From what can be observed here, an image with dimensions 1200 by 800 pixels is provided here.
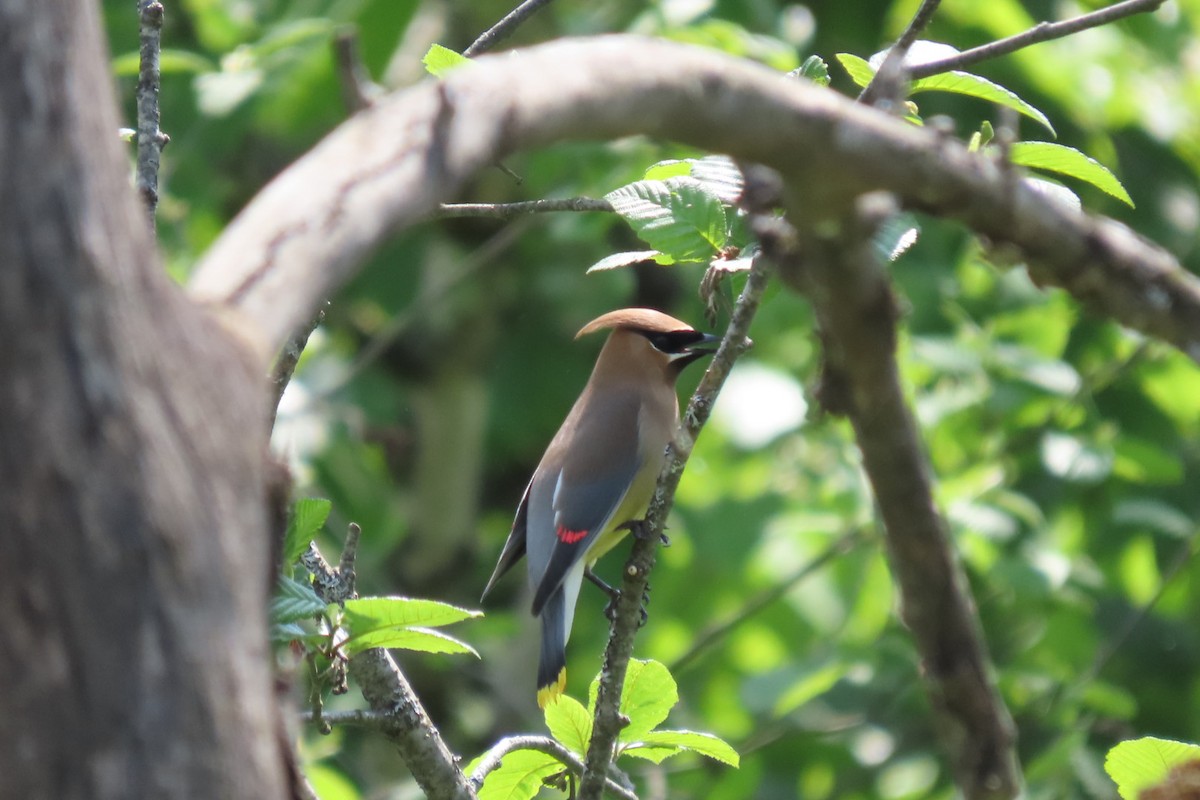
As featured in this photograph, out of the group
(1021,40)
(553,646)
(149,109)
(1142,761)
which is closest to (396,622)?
(149,109)

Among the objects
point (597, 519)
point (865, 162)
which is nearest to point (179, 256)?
point (597, 519)

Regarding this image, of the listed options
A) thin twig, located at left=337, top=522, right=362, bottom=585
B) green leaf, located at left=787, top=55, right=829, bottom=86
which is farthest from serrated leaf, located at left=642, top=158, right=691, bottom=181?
thin twig, located at left=337, top=522, right=362, bottom=585

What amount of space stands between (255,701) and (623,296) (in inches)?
247

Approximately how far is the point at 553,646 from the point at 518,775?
6.10ft

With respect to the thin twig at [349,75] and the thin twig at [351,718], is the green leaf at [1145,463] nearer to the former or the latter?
the thin twig at [351,718]

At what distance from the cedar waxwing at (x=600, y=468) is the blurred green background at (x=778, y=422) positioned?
0.28 m

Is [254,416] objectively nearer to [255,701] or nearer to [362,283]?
[255,701]

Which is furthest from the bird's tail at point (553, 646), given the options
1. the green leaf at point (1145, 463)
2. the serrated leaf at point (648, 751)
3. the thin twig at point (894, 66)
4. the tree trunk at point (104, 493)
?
the tree trunk at point (104, 493)

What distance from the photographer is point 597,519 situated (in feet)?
15.0

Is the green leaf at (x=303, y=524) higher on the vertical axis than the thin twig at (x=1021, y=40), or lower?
lower

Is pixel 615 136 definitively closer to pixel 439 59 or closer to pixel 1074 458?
pixel 439 59

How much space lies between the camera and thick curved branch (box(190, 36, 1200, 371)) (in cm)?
120

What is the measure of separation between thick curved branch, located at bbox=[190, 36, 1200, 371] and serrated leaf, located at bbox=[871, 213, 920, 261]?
1.40 ft

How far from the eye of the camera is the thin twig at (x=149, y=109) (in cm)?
229
